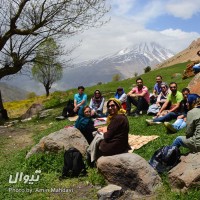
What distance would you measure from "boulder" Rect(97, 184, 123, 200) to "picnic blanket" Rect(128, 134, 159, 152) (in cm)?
332

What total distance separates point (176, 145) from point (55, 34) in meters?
19.1

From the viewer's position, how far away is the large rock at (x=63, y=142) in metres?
11.7

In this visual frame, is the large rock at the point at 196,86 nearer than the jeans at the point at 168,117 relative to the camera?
No

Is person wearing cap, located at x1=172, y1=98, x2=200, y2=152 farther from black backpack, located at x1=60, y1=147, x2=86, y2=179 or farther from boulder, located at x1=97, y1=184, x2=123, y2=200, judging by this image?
black backpack, located at x1=60, y1=147, x2=86, y2=179

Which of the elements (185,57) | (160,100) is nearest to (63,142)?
(160,100)

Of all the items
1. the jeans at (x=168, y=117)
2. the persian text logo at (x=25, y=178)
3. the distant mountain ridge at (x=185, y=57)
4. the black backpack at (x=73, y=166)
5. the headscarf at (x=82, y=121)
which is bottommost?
the persian text logo at (x=25, y=178)

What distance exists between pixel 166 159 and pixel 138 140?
147 inches

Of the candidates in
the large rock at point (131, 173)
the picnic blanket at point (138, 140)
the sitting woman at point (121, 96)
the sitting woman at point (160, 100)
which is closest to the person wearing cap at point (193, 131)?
the large rock at point (131, 173)

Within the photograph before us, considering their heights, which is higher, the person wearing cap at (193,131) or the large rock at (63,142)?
the person wearing cap at (193,131)

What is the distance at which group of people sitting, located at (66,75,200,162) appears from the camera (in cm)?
924

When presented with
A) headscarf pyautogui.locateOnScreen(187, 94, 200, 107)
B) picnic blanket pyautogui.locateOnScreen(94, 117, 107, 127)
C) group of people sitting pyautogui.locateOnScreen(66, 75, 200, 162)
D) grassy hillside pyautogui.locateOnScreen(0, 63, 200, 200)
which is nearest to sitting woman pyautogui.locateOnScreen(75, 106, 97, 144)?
group of people sitting pyautogui.locateOnScreen(66, 75, 200, 162)

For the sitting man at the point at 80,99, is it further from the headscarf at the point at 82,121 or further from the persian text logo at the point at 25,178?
the persian text logo at the point at 25,178

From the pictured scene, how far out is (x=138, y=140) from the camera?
41.3ft

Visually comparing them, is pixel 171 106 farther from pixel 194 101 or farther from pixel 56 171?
pixel 56 171
